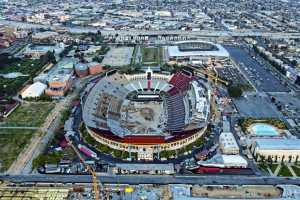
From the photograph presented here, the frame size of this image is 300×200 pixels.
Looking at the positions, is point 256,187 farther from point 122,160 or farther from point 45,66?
point 45,66

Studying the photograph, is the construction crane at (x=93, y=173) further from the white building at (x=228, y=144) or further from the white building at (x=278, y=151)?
the white building at (x=278, y=151)

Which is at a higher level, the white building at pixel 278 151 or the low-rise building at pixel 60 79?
the low-rise building at pixel 60 79

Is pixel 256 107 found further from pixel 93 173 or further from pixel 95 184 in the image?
pixel 95 184

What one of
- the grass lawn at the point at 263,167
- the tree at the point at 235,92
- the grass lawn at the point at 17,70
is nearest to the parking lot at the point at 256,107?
the tree at the point at 235,92

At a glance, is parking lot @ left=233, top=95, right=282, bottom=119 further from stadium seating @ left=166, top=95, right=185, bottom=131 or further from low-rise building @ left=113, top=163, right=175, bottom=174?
low-rise building @ left=113, top=163, right=175, bottom=174

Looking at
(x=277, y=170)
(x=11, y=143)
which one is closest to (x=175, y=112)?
(x=277, y=170)

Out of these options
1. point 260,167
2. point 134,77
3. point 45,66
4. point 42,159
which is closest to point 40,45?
point 45,66
